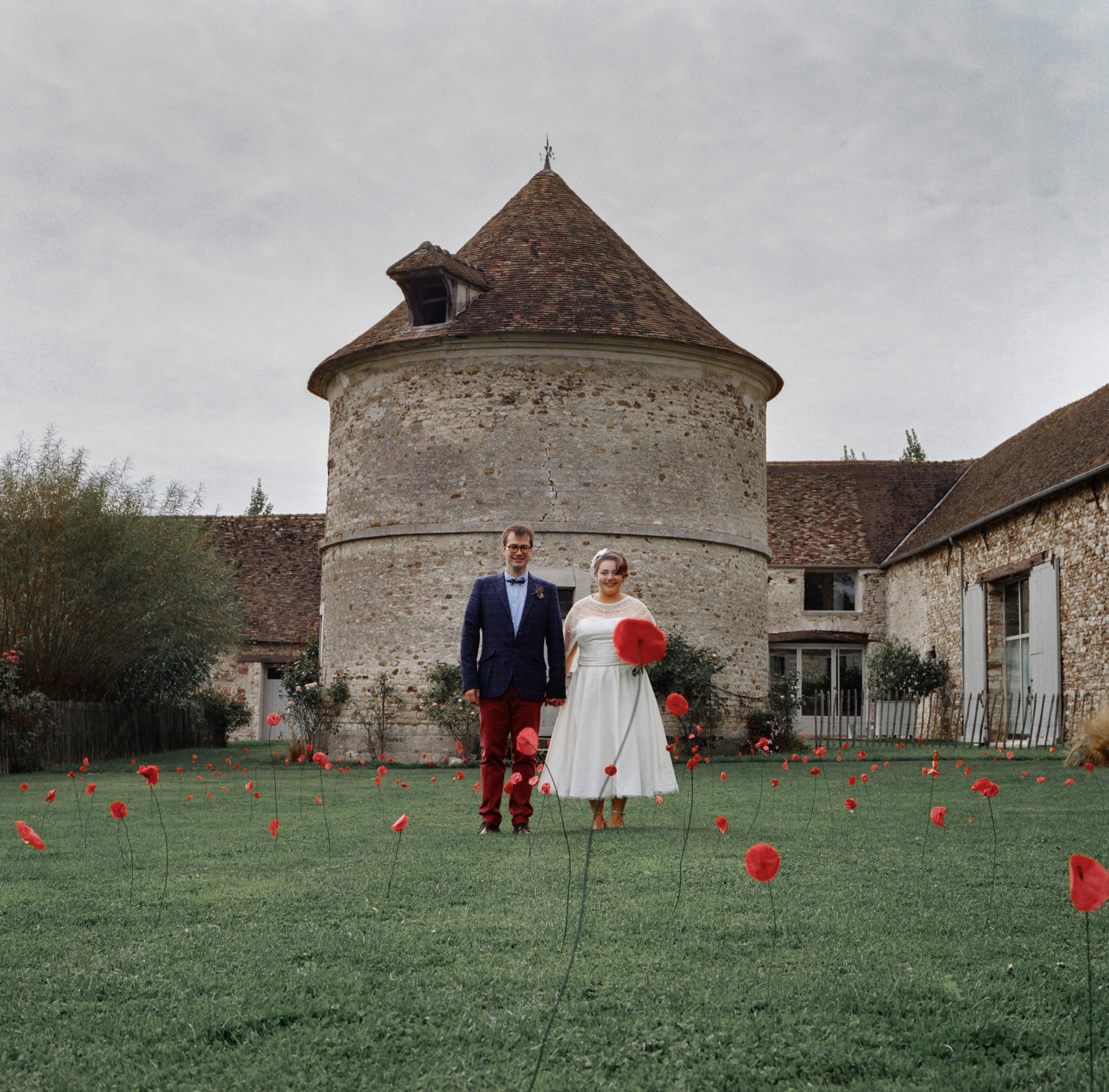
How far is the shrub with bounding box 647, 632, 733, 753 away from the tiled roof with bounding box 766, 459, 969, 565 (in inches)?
406

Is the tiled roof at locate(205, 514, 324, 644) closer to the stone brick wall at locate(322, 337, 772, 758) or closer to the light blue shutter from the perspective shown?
the stone brick wall at locate(322, 337, 772, 758)

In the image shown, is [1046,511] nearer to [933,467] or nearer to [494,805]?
[933,467]

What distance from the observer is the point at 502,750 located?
6.78 m

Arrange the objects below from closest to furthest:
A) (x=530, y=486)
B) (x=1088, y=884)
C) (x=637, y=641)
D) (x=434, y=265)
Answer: (x=1088, y=884), (x=637, y=641), (x=530, y=486), (x=434, y=265)

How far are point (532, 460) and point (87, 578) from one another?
22.3 ft

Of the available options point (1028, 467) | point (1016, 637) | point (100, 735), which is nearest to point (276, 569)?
point (100, 735)

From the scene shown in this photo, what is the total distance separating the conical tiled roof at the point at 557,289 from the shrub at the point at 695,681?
184 inches

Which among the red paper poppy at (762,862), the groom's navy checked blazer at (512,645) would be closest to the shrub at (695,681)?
the groom's navy checked blazer at (512,645)

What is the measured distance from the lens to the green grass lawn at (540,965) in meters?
2.53

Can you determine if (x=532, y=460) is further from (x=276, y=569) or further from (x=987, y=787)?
(x=276, y=569)

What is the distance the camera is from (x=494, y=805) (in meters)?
6.60

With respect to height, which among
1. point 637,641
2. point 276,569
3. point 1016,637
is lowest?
point 637,641

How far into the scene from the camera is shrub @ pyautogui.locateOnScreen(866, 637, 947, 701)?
2325cm

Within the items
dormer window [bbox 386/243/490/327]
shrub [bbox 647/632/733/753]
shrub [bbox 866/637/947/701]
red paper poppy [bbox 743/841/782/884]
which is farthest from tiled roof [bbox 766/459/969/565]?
red paper poppy [bbox 743/841/782/884]
